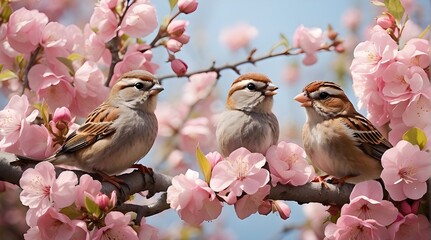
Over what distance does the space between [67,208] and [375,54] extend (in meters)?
1.12

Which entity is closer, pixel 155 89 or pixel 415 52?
pixel 415 52

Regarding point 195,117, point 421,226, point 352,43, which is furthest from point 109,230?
point 352,43

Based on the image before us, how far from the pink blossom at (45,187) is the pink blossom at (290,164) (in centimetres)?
58

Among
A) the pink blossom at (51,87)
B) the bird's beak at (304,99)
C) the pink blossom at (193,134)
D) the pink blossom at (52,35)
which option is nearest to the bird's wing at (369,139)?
the bird's beak at (304,99)

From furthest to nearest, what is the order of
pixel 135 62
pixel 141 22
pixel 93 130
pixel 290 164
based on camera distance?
pixel 135 62, pixel 141 22, pixel 93 130, pixel 290 164

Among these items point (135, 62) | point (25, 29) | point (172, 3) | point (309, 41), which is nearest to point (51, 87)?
point (25, 29)

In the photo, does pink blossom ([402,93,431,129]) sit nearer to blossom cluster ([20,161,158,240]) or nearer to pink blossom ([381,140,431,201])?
pink blossom ([381,140,431,201])

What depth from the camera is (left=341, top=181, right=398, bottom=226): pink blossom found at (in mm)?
1997

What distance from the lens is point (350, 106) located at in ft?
8.63

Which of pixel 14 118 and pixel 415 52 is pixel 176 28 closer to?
pixel 14 118

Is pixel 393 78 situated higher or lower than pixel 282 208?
higher

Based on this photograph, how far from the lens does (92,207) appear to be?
1.98 m

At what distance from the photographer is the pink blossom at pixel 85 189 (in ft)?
6.61

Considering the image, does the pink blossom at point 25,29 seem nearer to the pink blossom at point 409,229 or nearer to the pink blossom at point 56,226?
the pink blossom at point 56,226
